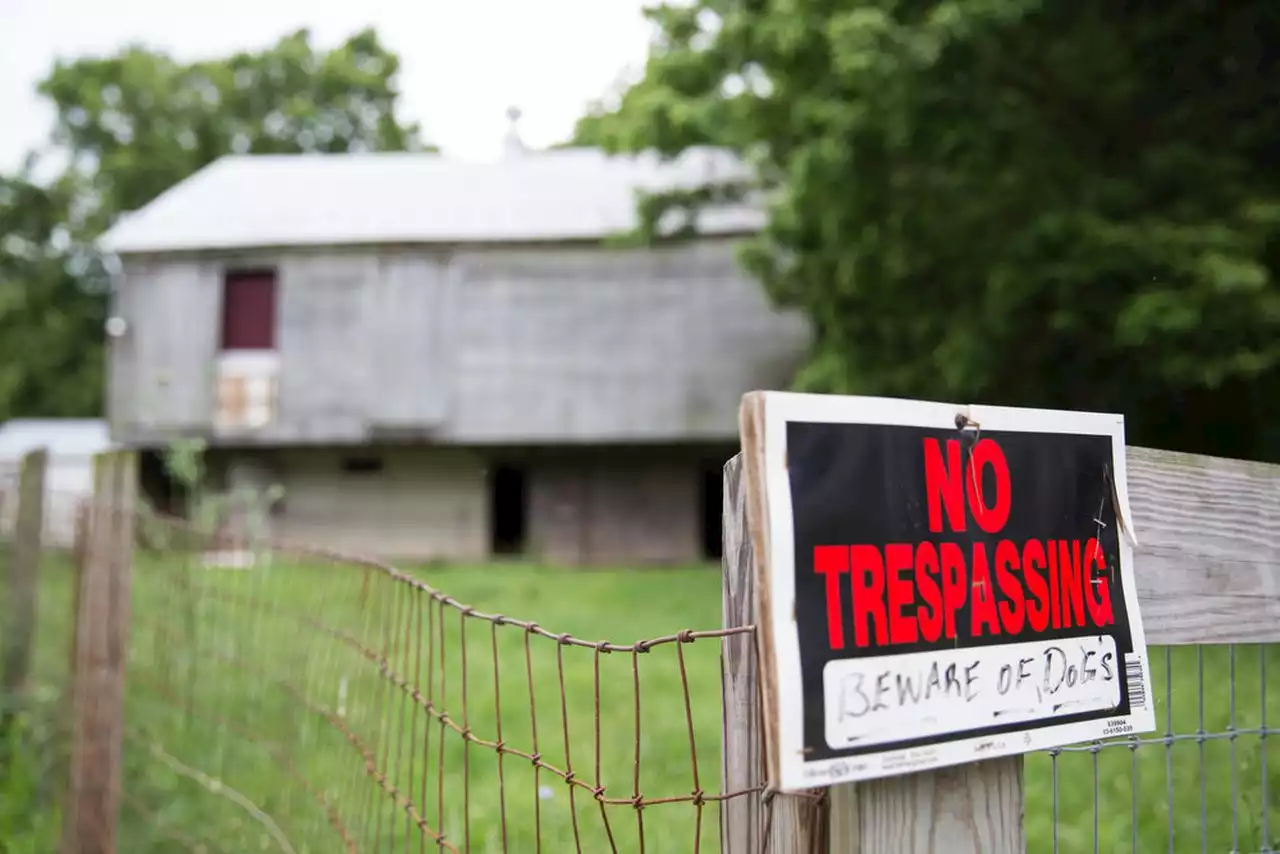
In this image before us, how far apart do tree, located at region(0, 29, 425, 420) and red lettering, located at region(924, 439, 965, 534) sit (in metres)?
33.5

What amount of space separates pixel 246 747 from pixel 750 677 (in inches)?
175

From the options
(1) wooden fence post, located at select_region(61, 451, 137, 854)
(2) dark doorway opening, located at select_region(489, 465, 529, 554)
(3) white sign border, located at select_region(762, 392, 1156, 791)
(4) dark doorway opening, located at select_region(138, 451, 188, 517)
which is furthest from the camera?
(4) dark doorway opening, located at select_region(138, 451, 188, 517)

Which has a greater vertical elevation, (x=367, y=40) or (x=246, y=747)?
(x=367, y=40)

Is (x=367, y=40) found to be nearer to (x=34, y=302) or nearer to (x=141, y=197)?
(x=141, y=197)

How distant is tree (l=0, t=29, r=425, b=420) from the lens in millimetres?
32250

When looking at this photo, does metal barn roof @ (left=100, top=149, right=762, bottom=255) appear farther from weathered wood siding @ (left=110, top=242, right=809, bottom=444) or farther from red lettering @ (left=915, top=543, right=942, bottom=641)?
red lettering @ (left=915, top=543, right=942, bottom=641)

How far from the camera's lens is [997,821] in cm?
123

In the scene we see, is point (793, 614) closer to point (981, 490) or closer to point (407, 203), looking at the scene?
point (981, 490)

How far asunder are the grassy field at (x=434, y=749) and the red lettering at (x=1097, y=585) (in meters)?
0.42

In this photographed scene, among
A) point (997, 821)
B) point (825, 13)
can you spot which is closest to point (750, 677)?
point (997, 821)

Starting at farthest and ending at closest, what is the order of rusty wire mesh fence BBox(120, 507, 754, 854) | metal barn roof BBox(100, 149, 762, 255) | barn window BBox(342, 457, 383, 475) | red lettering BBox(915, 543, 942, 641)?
barn window BBox(342, 457, 383, 475), metal barn roof BBox(100, 149, 762, 255), rusty wire mesh fence BBox(120, 507, 754, 854), red lettering BBox(915, 543, 942, 641)

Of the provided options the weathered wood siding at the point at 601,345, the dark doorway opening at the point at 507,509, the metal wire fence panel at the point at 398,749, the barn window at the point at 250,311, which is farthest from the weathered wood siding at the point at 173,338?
the metal wire fence panel at the point at 398,749

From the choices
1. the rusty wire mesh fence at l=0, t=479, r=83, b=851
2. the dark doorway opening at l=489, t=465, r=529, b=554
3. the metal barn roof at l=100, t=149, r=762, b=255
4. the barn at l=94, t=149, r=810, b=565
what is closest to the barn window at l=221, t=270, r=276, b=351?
the barn at l=94, t=149, r=810, b=565

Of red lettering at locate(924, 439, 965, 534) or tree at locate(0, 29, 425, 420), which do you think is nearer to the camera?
red lettering at locate(924, 439, 965, 534)
